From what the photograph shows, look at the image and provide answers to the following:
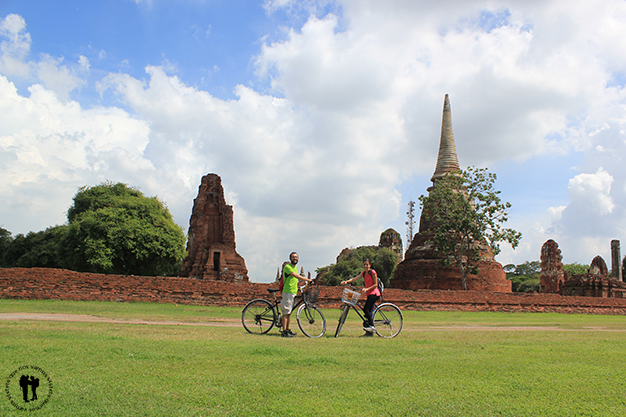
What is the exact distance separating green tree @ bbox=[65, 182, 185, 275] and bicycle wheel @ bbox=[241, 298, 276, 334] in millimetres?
26248

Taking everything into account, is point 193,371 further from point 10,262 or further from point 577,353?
point 10,262

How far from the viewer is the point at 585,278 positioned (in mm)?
32062

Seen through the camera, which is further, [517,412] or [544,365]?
[544,365]

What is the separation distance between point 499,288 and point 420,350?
89.5 ft

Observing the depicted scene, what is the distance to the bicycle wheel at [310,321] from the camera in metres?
7.72

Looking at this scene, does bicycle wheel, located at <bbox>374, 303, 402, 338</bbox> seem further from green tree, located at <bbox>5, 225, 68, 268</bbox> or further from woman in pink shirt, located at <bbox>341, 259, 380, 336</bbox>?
green tree, located at <bbox>5, 225, 68, 268</bbox>

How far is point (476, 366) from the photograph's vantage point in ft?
15.9

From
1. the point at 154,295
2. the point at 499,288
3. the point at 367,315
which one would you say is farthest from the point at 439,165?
the point at 367,315

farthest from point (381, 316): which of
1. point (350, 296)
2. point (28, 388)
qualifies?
point (28, 388)

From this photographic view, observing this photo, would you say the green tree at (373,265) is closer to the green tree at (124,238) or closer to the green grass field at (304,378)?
the green tree at (124,238)

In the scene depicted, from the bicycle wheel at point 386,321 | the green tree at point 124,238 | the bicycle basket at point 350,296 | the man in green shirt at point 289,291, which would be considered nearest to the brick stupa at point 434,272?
the green tree at point 124,238

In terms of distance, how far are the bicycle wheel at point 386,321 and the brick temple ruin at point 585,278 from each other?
96.3 feet

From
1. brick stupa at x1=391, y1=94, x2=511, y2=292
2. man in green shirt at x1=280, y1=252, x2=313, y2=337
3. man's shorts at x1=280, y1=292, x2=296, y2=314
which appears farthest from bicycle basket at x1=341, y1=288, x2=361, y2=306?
brick stupa at x1=391, y1=94, x2=511, y2=292

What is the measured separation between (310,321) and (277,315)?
604 mm
